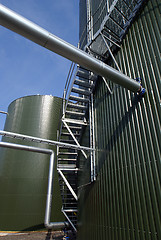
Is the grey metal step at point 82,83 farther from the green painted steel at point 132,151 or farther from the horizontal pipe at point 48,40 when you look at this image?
the horizontal pipe at point 48,40

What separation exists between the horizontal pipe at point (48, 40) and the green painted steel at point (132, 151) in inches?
46.0

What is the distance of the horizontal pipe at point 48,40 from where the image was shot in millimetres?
4023

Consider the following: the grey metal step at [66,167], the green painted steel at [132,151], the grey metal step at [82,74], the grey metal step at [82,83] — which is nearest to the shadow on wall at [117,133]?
the green painted steel at [132,151]

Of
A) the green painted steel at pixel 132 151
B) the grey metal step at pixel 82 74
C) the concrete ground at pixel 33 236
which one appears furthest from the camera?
the concrete ground at pixel 33 236

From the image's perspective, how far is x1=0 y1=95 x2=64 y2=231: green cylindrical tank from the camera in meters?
14.4

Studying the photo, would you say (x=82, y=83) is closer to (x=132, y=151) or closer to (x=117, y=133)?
(x=117, y=133)

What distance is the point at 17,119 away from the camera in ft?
60.2

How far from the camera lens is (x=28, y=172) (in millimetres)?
15750

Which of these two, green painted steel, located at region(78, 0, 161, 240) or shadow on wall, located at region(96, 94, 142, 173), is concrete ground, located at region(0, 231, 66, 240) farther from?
shadow on wall, located at region(96, 94, 142, 173)

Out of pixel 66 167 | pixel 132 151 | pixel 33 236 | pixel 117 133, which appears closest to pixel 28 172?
pixel 33 236

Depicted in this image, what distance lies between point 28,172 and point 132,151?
1244 centimetres

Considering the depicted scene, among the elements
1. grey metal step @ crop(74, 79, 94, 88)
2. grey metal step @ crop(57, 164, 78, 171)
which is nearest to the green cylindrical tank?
grey metal step @ crop(57, 164, 78, 171)

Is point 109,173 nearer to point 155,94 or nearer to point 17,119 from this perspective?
point 155,94

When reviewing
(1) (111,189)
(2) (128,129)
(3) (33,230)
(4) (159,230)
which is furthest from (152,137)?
(3) (33,230)
